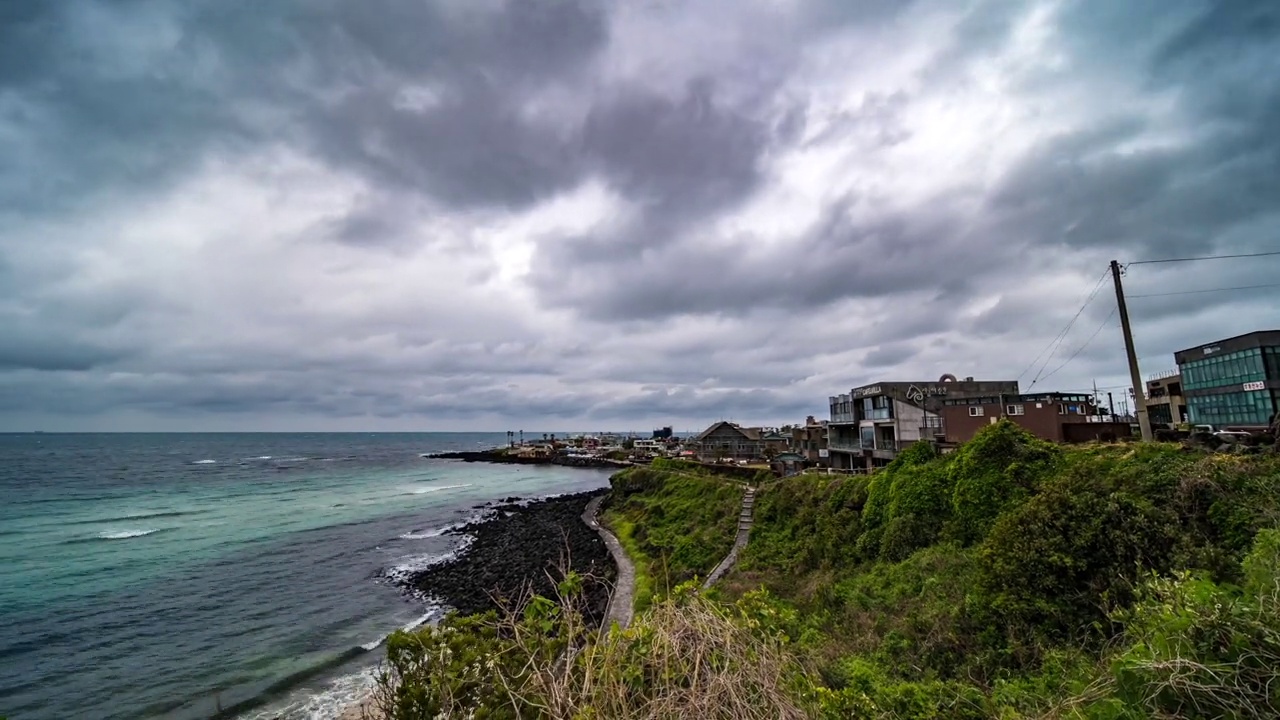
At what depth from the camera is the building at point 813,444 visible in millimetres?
42781

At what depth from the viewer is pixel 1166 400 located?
42.1 m

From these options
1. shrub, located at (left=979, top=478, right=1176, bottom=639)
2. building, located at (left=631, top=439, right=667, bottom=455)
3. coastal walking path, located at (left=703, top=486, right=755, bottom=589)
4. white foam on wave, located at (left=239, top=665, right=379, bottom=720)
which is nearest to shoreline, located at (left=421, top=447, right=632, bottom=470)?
building, located at (left=631, top=439, right=667, bottom=455)

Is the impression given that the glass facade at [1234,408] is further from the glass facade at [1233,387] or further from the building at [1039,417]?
the building at [1039,417]

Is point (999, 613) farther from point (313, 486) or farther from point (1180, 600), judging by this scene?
point (313, 486)

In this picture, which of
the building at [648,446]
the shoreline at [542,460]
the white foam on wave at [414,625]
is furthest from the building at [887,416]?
the building at [648,446]

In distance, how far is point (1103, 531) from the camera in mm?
9875

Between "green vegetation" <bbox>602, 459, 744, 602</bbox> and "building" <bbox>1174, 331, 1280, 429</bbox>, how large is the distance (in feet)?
76.9

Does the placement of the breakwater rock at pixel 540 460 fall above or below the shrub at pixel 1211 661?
below

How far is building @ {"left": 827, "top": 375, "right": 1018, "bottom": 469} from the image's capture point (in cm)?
3200

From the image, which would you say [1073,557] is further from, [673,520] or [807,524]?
[673,520]

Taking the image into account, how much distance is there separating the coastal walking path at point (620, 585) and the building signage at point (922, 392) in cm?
1980

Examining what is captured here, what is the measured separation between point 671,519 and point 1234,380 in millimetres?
31512

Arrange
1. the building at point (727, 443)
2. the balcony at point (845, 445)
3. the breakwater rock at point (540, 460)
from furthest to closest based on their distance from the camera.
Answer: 1. the breakwater rock at point (540, 460)
2. the building at point (727, 443)
3. the balcony at point (845, 445)

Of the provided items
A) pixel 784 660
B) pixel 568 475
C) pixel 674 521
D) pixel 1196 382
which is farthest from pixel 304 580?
pixel 568 475
